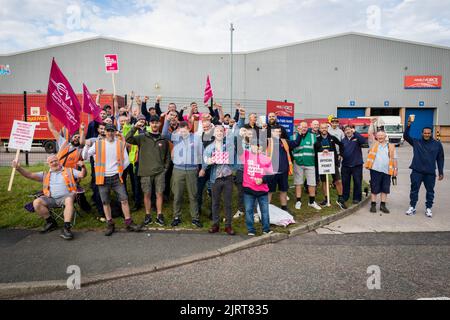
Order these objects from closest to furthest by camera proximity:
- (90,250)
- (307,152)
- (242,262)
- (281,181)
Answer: (242,262)
(90,250)
(281,181)
(307,152)

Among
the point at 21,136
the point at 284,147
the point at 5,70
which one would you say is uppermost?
the point at 5,70

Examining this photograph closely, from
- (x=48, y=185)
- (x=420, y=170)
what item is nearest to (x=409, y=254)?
(x=420, y=170)

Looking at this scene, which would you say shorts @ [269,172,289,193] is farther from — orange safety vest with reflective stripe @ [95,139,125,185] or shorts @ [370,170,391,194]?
orange safety vest with reflective stripe @ [95,139,125,185]

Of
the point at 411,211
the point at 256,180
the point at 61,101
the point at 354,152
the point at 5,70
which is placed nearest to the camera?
A: the point at 256,180

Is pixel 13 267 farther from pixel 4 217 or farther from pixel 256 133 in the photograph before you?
pixel 256 133

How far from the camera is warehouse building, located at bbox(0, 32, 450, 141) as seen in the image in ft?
100

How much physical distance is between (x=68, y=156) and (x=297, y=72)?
2895 centimetres

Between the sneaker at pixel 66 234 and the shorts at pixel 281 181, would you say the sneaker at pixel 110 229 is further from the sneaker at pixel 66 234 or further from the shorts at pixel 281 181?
the shorts at pixel 281 181

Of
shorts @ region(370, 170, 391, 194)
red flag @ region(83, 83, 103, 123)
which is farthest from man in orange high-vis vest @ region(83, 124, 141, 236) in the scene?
shorts @ region(370, 170, 391, 194)

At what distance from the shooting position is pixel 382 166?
6.74 m

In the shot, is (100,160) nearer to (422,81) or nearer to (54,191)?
(54,191)

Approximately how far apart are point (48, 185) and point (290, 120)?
23.1ft

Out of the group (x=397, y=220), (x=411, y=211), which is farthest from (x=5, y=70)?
(x=411, y=211)
